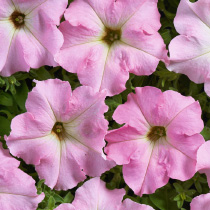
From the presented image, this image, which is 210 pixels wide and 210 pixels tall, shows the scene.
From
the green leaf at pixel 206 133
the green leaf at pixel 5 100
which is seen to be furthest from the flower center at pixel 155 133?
the green leaf at pixel 5 100

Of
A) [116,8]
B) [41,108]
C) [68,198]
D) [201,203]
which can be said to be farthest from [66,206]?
[116,8]

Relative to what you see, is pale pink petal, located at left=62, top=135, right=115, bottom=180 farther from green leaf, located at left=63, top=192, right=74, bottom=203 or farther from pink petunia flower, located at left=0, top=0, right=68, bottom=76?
pink petunia flower, located at left=0, top=0, right=68, bottom=76

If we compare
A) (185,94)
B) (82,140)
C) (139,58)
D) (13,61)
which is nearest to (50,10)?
(13,61)

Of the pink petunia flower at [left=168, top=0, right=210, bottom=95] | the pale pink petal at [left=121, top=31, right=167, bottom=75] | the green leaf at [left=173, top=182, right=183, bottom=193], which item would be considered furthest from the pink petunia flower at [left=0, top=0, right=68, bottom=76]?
the green leaf at [left=173, top=182, right=183, bottom=193]

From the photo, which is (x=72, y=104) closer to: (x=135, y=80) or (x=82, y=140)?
(x=82, y=140)

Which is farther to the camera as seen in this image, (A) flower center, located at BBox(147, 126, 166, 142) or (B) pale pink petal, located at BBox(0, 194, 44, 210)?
(A) flower center, located at BBox(147, 126, 166, 142)
